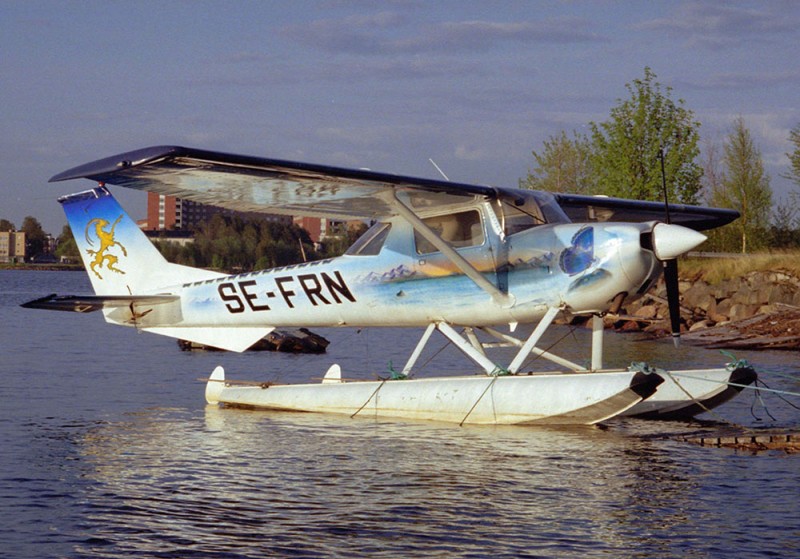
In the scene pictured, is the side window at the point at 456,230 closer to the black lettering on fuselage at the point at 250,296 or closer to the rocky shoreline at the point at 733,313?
the black lettering on fuselage at the point at 250,296

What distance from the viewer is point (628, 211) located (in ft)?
43.7

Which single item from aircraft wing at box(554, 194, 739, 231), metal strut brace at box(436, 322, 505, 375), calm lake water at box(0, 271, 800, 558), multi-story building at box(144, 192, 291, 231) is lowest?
calm lake water at box(0, 271, 800, 558)

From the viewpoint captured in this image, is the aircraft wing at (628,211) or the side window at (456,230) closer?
the side window at (456,230)

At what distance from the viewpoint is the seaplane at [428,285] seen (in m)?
10.1

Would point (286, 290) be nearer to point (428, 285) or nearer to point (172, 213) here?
point (428, 285)

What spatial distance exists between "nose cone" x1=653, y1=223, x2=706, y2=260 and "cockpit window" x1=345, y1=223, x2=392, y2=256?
306 centimetres

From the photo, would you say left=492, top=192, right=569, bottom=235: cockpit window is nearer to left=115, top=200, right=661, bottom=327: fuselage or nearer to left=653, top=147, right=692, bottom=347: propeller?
left=115, top=200, right=661, bottom=327: fuselage

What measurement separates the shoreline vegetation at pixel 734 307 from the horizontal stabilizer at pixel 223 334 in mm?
10440

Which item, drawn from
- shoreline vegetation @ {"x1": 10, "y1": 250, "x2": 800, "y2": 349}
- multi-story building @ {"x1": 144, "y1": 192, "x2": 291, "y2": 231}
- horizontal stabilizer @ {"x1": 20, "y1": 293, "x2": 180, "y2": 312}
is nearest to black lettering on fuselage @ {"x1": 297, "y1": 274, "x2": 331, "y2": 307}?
horizontal stabilizer @ {"x1": 20, "y1": 293, "x2": 180, "y2": 312}

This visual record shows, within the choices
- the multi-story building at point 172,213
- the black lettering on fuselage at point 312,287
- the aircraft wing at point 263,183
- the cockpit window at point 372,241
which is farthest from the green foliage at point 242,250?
the multi-story building at point 172,213

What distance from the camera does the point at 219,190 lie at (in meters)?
10.9

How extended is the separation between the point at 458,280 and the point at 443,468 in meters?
2.87

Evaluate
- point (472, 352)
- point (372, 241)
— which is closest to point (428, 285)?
point (472, 352)

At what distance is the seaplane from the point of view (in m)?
10.1
